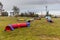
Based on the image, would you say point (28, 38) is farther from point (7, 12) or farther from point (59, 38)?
point (7, 12)

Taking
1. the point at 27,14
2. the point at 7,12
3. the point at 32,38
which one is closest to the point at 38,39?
the point at 32,38

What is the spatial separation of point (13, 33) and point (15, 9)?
4286cm

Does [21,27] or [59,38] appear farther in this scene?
[21,27]

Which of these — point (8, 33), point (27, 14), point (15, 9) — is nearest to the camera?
point (8, 33)

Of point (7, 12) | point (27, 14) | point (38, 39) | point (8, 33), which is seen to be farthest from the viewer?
point (7, 12)

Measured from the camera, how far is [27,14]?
41.4m

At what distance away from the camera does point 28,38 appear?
1152 cm

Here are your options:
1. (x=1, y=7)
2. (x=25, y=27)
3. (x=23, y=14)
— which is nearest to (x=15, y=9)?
(x=1, y=7)

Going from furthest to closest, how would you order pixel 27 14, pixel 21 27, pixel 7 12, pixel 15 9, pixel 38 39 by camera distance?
pixel 15 9 → pixel 7 12 → pixel 27 14 → pixel 21 27 → pixel 38 39

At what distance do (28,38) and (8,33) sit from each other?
2.27 m

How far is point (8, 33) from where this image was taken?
1306 cm

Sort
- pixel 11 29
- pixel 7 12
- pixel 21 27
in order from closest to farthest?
pixel 11 29
pixel 21 27
pixel 7 12

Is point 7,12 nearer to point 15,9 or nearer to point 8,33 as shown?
point 15,9

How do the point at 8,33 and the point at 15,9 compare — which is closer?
the point at 8,33
